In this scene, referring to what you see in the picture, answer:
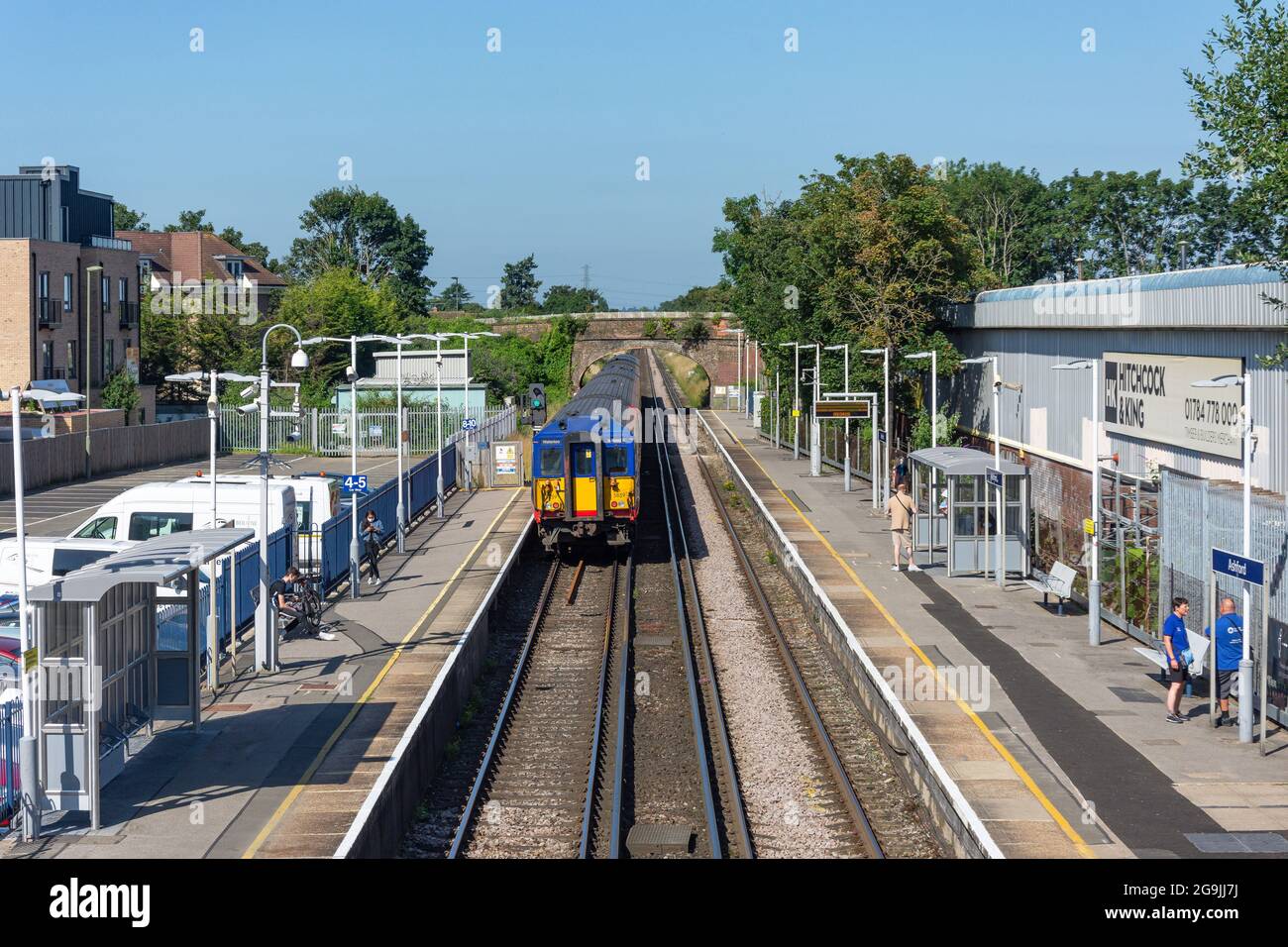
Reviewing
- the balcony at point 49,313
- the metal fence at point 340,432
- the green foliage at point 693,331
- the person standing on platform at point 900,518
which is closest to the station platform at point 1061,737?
the person standing on platform at point 900,518

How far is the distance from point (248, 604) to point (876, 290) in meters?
23.7

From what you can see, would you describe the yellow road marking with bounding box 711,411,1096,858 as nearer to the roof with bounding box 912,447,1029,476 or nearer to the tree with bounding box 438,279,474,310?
the roof with bounding box 912,447,1029,476

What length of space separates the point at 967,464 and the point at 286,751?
1511 cm

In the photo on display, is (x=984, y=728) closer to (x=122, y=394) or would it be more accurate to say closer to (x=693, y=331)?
(x=122, y=394)

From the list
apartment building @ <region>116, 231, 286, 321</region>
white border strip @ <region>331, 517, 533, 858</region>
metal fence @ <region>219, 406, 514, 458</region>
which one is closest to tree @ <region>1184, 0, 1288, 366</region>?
white border strip @ <region>331, 517, 533, 858</region>

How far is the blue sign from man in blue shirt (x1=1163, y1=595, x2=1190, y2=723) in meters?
0.79

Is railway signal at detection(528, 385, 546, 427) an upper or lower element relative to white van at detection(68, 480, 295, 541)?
upper

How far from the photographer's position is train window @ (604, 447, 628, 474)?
2971 cm

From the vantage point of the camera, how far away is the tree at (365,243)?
122812mm

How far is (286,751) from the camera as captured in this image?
14617 millimetres

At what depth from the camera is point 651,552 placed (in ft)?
110

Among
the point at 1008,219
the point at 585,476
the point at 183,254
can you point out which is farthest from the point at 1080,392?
the point at 183,254

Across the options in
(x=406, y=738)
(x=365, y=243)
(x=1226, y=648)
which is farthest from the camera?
(x=365, y=243)
